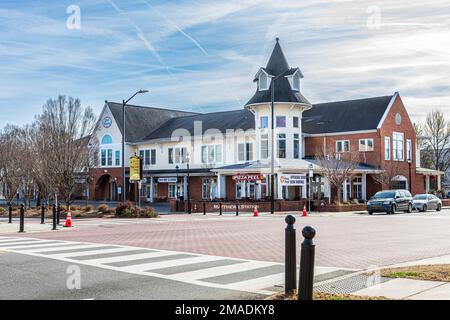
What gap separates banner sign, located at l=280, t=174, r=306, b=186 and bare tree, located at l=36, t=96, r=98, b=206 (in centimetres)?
1526

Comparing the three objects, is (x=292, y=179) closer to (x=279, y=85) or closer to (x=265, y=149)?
(x=265, y=149)

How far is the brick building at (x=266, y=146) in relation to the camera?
48.2 meters

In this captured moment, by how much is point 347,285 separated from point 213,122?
165 feet

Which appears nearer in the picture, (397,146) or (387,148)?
(387,148)

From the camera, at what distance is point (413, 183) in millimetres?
56188

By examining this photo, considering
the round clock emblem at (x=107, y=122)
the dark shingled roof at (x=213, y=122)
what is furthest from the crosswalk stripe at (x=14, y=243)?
the round clock emblem at (x=107, y=122)

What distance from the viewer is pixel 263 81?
49.6 m

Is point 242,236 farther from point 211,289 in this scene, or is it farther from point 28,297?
point 28,297

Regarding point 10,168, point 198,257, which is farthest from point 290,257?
point 10,168

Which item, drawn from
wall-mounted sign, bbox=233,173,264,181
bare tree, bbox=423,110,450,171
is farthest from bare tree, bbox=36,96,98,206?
bare tree, bbox=423,110,450,171

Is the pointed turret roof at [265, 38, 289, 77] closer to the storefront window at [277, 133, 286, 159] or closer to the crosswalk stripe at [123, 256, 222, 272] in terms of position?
the storefront window at [277, 133, 286, 159]

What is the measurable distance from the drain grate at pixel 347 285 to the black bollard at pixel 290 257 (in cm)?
67
